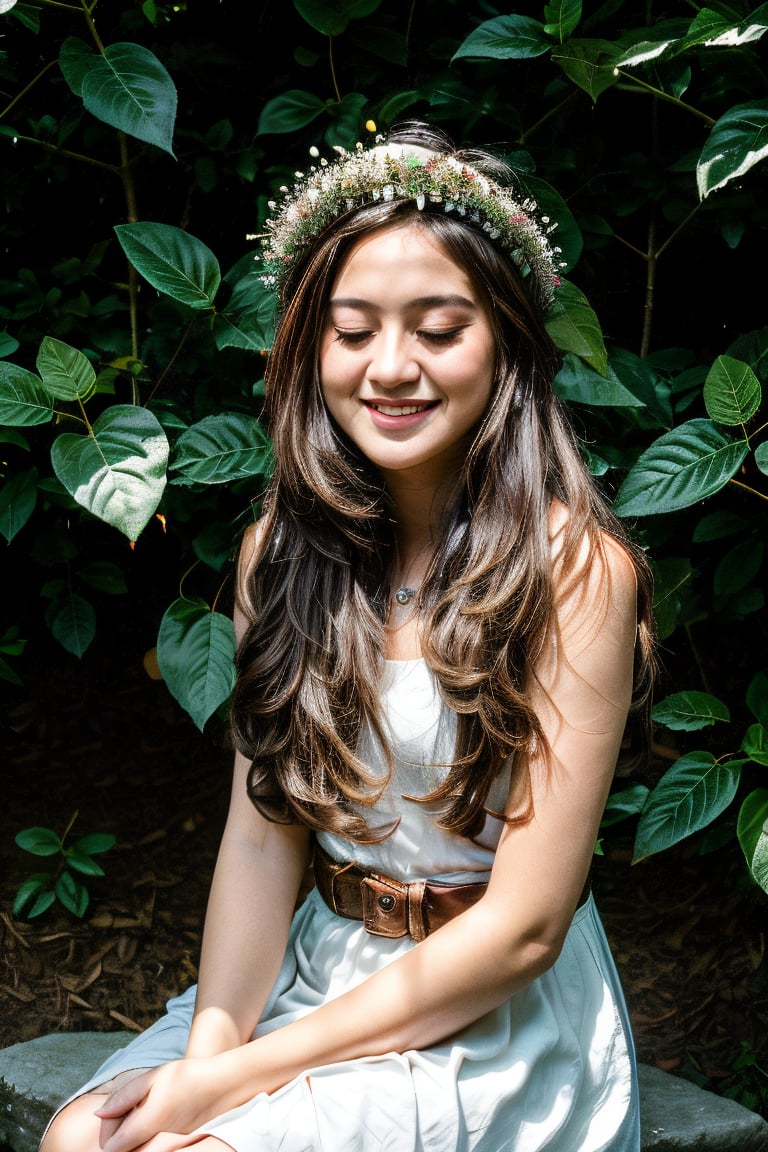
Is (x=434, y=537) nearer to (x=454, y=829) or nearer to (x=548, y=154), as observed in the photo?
(x=454, y=829)

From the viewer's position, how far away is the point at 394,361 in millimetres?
1268

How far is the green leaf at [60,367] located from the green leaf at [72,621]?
1.37 feet

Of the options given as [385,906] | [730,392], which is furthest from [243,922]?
[730,392]

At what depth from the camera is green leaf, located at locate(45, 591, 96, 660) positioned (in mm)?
1822

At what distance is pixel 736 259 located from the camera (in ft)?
6.07

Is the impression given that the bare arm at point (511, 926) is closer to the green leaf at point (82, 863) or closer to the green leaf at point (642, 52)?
the green leaf at point (642, 52)

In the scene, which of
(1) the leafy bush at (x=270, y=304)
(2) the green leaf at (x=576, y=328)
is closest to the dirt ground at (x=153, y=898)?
(1) the leafy bush at (x=270, y=304)

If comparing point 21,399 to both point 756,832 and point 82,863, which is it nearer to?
point 82,863

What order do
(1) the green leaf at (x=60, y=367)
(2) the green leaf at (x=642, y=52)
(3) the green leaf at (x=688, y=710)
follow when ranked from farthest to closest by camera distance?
(3) the green leaf at (x=688, y=710) < (1) the green leaf at (x=60, y=367) < (2) the green leaf at (x=642, y=52)

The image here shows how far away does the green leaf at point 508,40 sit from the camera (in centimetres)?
153

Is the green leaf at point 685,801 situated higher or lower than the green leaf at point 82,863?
Answer: higher

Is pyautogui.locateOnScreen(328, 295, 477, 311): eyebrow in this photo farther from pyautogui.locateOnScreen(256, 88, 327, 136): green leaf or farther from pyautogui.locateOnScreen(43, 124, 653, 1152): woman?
pyautogui.locateOnScreen(256, 88, 327, 136): green leaf

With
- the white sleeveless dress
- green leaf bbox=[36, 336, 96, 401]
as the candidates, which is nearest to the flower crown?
green leaf bbox=[36, 336, 96, 401]

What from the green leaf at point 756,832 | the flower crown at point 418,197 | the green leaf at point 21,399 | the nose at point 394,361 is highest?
the flower crown at point 418,197
